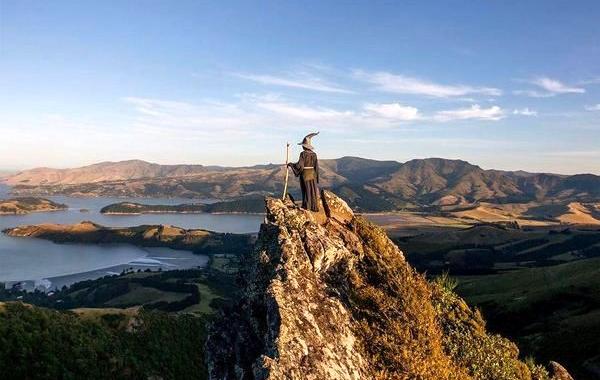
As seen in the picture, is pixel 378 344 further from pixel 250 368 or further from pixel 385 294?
pixel 250 368

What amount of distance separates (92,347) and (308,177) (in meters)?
45.6

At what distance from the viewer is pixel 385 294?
21.2 m

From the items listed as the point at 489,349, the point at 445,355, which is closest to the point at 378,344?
the point at 445,355

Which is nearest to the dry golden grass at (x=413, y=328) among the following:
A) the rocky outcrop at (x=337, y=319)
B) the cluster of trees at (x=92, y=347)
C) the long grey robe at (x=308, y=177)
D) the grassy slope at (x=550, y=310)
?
the rocky outcrop at (x=337, y=319)

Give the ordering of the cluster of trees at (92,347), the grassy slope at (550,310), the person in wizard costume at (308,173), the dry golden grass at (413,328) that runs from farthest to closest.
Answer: the grassy slope at (550,310), the cluster of trees at (92,347), the person in wizard costume at (308,173), the dry golden grass at (413,328)

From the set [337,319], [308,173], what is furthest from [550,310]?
[337,319]

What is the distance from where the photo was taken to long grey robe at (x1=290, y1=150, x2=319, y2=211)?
2609cm

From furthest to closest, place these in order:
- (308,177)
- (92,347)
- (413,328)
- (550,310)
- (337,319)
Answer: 1. (550,310)
2. (92,347)
3. (308,177)
4. (413,328)
5. (337,319)

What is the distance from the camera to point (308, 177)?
26.6 metres

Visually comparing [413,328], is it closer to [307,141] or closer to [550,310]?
[307,141]

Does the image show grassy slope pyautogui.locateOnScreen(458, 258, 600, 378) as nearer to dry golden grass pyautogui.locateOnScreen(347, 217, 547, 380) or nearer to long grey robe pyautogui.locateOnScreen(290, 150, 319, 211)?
dry golden grass pyautogui.locateOnScreen(347, 217, 547, 380)

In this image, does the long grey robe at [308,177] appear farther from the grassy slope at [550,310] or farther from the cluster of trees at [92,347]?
the grassy slope at [550,310]

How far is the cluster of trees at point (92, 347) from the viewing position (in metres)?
54.8

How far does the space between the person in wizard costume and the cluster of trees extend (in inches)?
1636
